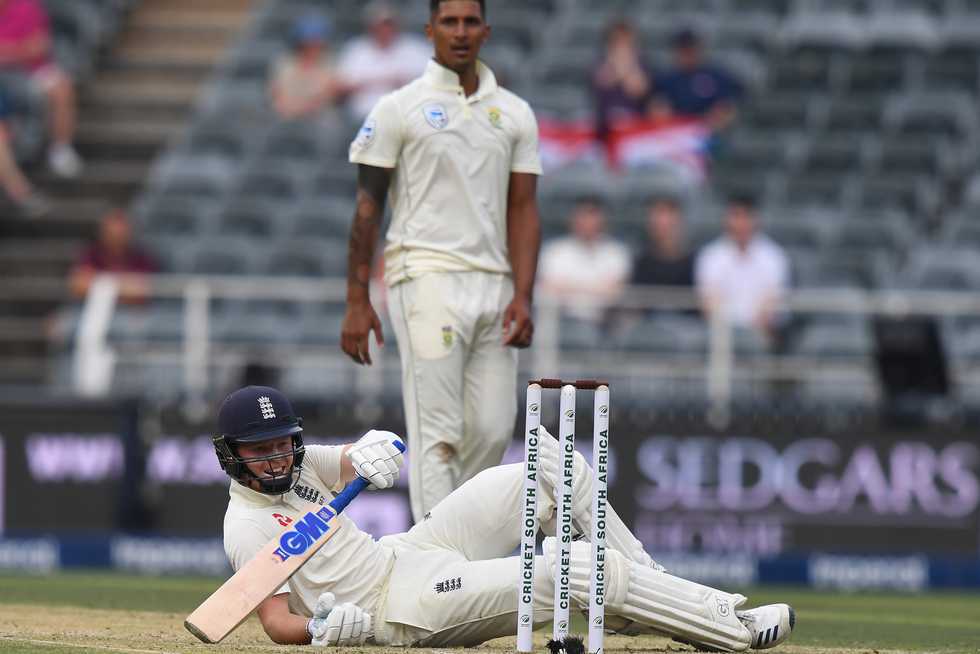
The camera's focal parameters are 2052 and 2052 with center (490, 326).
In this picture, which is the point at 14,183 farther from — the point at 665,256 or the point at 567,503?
the point at 567,503

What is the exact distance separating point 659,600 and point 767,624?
0.37 m

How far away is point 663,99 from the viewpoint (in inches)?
507

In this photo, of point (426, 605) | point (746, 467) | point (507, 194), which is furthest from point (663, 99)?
point (426, 605)

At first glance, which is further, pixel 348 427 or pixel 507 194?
pixel 348 427

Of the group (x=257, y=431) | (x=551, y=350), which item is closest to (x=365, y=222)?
(x=257, y=431)

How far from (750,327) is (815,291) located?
37.4 inches

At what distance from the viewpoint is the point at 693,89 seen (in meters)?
12.9

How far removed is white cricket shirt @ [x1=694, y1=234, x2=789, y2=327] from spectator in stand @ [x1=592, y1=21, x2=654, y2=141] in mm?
1710

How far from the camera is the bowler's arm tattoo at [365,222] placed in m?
6.90

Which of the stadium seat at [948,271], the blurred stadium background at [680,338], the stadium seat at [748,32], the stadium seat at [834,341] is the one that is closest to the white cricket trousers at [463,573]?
the blurred stadium background at [680,338]

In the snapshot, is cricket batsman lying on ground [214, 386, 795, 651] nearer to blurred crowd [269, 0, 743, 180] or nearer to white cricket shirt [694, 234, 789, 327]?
white cricket shirt [694, 234, 789, 327]

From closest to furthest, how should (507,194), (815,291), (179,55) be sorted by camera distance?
1. (507,194)
2. (815,291)
3. (179,55)

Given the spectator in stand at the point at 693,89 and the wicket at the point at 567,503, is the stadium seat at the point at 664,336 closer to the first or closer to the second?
the spectator in stand at the point at 693,89

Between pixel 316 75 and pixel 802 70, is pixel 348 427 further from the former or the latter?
pixel 802 70
